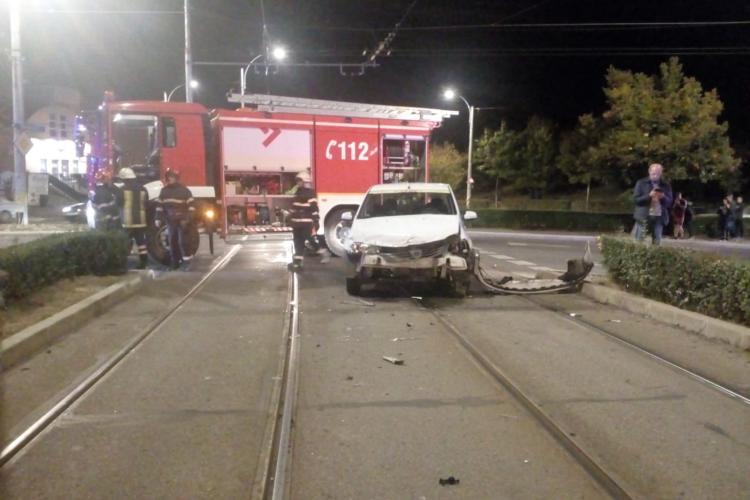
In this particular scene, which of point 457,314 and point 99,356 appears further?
point 457,314

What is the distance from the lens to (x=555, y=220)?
107 feet

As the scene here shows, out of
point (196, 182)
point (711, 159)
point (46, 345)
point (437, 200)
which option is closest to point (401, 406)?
point (46, 345)

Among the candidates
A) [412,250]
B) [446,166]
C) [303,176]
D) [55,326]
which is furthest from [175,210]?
[446,166]

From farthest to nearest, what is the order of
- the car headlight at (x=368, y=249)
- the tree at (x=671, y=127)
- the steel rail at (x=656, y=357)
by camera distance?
1. the tree at (x=671, y=127)
2. the car headlight at (x=368, y=249)
3. the steel rail at (x=656, y=357)

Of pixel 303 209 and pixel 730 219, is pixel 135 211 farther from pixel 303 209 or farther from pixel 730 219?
pixel 730 219

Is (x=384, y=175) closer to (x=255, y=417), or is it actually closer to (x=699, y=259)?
(x=699, y=259)

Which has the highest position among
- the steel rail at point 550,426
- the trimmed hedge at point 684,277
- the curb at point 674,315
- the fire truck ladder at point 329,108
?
the fire truck ladder at point 329,108

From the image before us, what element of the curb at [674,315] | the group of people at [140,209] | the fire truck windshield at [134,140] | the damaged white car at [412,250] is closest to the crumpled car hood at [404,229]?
the damaged white car at [412,250]

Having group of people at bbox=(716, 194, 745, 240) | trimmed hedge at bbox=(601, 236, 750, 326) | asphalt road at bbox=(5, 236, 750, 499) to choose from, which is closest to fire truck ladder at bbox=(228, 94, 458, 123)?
trimmed hedge at bbox=(601, 236, 750, 326)

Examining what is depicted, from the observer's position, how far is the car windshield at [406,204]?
11695 mm

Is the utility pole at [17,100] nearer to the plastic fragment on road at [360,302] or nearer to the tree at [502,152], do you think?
the plastic fragment on road at [360,302]

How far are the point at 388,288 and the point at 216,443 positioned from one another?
6.74 metres

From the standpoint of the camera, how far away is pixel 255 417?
16.8ft

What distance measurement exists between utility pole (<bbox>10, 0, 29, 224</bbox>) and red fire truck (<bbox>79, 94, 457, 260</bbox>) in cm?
829
